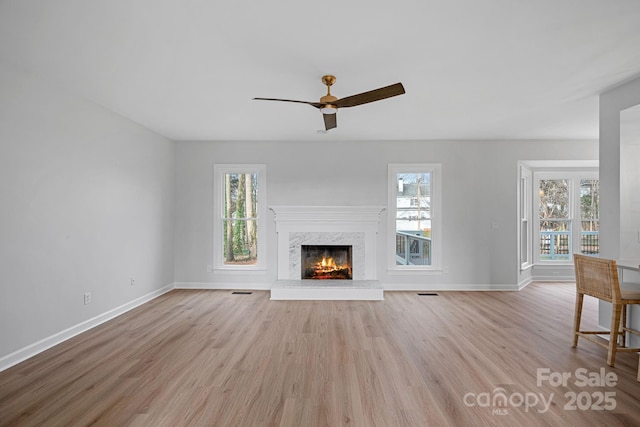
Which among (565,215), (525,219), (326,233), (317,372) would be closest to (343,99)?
(317,372)

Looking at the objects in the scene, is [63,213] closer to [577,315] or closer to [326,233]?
[326,233]

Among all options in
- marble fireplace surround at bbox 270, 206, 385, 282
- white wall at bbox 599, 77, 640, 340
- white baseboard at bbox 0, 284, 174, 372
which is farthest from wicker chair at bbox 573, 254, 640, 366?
white baseboard at bbox 0, 284, 174, 372

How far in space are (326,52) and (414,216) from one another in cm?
384

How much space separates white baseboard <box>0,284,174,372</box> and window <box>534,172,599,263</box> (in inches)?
288

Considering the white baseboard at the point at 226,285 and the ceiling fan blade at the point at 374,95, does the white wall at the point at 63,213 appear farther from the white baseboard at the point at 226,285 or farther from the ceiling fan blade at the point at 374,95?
the ceiling fan blade at the point at 374,95

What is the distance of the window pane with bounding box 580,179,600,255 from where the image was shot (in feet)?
22.1

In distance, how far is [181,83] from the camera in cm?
333

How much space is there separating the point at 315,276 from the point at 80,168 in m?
3.73

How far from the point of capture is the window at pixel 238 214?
592 centimetres

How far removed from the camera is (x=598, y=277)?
9.98 feet

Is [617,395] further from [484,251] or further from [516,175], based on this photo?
[516,175]

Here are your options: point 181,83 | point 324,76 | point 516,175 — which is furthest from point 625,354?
point 181,83

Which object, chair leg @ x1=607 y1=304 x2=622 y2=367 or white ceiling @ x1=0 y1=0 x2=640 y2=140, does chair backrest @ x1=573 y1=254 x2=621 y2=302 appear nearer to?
chair leg @ x1=607 y1=304 x2=622 y2=367

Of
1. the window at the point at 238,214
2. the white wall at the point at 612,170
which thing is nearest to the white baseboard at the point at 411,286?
the window at the point at 238,214
